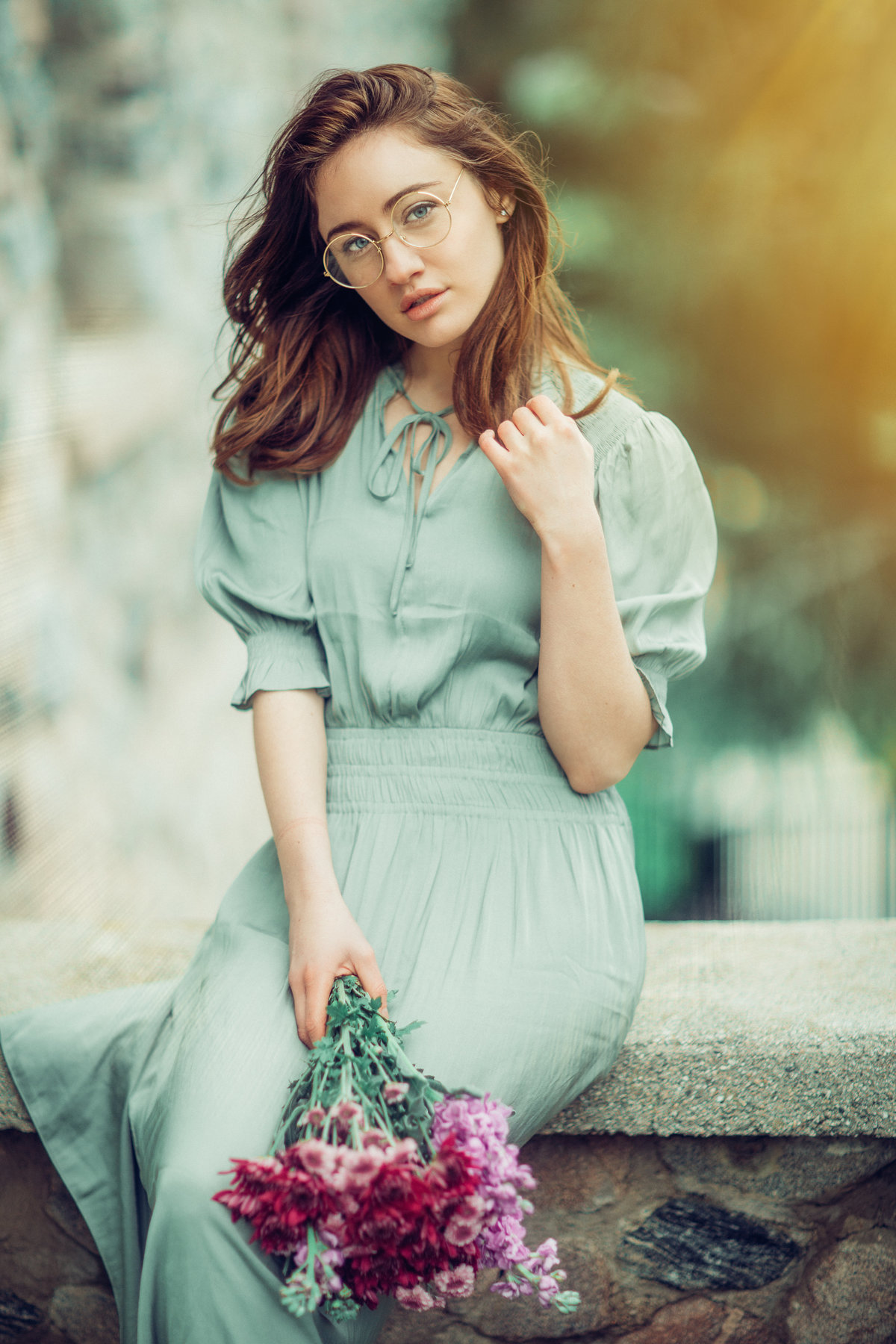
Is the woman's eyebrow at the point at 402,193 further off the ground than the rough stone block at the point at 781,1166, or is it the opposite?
the woman's eyebrow at the point at 402,193

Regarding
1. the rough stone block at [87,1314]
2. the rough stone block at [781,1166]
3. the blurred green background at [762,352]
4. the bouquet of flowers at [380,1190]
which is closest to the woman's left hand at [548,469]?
the bouquet of flowers at [380,1190]

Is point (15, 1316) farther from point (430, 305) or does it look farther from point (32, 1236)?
point (430, 305)

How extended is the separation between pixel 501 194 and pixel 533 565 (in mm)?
471

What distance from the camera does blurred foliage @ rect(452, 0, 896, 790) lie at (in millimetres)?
2797

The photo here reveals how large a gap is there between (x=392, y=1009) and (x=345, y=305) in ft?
3.10

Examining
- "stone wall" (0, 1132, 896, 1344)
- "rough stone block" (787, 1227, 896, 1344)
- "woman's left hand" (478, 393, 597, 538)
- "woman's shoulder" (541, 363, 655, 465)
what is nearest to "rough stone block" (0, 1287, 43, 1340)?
"stone wall" (0, 1132, 896, 1344)

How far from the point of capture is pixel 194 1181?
3.17 ft

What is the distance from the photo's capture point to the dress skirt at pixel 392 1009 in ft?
3.20

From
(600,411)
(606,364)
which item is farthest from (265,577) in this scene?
(606,364)

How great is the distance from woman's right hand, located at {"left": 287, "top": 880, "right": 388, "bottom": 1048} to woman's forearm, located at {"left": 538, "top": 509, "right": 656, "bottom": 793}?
336mm

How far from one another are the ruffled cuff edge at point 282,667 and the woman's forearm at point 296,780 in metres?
0.01

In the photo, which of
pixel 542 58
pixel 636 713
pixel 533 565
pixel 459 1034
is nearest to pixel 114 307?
pixel 542 58

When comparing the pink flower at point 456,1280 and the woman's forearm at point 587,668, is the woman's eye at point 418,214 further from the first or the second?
the pink flower at point 456,1280

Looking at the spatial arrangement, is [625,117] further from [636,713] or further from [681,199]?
[636,713]
